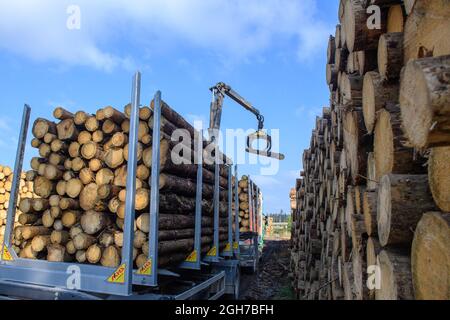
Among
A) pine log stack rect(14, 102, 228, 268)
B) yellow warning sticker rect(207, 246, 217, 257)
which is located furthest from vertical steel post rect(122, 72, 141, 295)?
yellow warning sticker rect(207, 246, 217, 257)

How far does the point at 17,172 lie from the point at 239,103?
1014 cm

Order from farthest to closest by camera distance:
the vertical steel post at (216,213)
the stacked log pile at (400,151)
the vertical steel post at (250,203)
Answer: the vertical steel post at (250,203), the vertical steel post at (216,213), the stacked log pile at (400,151)

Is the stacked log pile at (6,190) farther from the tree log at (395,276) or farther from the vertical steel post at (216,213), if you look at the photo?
the tree log at (395,276)

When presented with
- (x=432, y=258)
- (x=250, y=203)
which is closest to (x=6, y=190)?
(x=250, y=203)

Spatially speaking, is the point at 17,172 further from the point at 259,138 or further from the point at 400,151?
the point at 259,138

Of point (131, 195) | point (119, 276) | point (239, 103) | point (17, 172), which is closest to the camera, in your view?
point (119, 276)

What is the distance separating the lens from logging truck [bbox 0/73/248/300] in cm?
378

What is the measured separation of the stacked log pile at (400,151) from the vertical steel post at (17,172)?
3.76 m

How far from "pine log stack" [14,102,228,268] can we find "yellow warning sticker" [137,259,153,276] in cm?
17

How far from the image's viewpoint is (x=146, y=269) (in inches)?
148

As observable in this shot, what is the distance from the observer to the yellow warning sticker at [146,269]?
3.76 meters

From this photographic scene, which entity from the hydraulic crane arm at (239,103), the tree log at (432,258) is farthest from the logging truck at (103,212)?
the hydraulic crane arm at (239,103)
